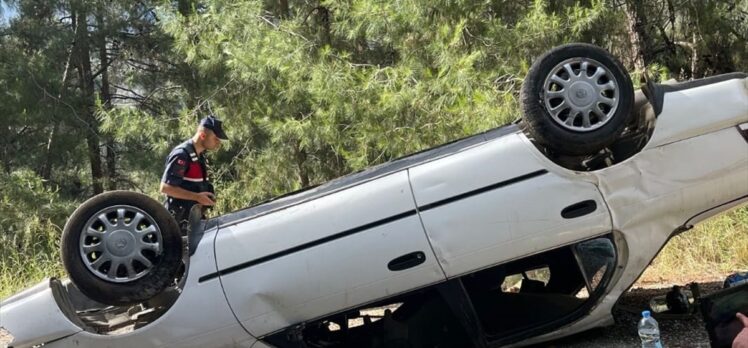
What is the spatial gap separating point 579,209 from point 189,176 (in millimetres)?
2546

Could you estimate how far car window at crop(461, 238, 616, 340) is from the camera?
3912mm

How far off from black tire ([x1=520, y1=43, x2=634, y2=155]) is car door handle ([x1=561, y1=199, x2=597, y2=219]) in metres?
0.26

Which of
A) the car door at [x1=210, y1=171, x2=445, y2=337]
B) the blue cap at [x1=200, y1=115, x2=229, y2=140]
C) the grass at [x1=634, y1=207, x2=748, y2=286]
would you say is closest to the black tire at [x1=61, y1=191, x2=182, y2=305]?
the car door at [x1=210, y1=171, x2=445, y2=337]

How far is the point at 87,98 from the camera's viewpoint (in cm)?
1648

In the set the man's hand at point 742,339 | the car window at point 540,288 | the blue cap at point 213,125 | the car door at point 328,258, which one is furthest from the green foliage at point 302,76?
the man's hand at point 742,339

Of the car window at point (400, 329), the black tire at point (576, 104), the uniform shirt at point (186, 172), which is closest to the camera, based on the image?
the black tire at point (576, 104)

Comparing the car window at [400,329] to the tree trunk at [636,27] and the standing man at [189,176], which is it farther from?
the tree trunk at [636,27]

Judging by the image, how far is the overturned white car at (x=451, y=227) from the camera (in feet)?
12.0

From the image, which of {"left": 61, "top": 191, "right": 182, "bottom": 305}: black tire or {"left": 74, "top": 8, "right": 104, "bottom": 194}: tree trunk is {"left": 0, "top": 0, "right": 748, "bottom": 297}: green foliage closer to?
{"left": 74, "top": 8, "right": 104, "bottom": 194}: tree trunk

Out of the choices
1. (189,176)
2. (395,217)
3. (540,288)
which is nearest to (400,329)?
(395,217)

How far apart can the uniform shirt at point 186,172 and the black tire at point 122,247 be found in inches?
37.5

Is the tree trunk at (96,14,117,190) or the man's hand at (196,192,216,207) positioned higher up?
the tree trunk at (96,14,117,190)

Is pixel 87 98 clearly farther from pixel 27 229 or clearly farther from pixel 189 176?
pixel 189 176

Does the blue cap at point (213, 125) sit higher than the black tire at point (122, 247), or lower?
higher
